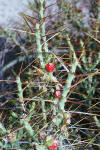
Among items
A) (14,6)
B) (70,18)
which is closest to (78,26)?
(70,18)

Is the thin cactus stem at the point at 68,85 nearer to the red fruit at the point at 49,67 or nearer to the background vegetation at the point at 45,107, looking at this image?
the background vegetation at the point at 45,107

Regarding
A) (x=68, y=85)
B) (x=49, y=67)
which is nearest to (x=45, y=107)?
(x=49, y=67)

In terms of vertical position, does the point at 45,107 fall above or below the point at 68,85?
below

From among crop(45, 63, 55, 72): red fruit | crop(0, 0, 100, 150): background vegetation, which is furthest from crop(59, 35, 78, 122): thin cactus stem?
crop(45, 63, 55, 72): red fruit

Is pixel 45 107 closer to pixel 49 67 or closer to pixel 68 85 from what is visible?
pixel 49 67

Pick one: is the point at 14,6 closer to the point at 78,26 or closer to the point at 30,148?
the point at 78,26

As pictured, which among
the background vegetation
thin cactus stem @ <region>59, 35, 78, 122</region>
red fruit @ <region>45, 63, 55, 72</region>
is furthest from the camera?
red fruit @ <region>45, 63, 55, 72</region>

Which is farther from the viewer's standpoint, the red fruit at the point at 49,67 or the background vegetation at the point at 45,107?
the red fruit at the point at 49,67

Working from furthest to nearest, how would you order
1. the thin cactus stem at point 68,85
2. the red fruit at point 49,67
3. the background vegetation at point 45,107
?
1. the red fruit at point 49,67
2. the background vegetation at point 45,107
3. the thin cactus stem at point 68,85

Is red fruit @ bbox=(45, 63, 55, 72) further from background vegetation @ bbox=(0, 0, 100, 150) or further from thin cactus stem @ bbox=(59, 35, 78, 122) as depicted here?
thin cactus stem @ bbox=(59, 35, 78, 122)

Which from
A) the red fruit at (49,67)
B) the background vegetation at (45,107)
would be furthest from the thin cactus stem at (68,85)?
the red fruit at (49,67)

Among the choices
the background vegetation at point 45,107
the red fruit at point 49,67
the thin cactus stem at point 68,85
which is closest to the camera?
the thin cactus stem at point 68,85
